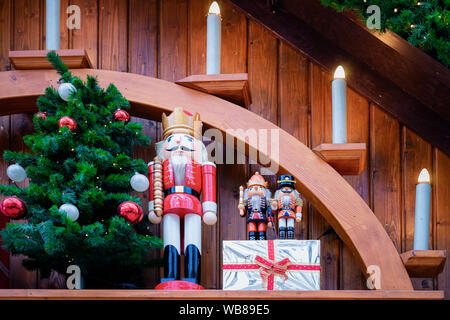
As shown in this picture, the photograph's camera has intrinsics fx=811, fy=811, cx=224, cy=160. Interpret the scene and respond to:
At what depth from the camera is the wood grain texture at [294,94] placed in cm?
250

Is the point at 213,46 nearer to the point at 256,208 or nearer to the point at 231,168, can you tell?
the point at 231,168

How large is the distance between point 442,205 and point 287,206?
20.3 inches

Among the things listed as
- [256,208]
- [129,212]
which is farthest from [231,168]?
[129,212]

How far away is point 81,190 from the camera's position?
2.04m

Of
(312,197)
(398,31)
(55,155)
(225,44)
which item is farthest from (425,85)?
(55,155)

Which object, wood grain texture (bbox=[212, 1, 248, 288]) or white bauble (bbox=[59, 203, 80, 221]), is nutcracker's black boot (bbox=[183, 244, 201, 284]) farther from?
white bauble (bbox=[59, 203, 80, 221])

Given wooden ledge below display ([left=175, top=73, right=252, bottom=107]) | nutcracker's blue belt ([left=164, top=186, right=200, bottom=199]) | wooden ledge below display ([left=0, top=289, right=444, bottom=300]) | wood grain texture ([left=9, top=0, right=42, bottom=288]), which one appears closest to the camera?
wooden ledge below display ([left=0, top=289, right=444, bottom=300])

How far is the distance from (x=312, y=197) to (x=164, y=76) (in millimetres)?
642

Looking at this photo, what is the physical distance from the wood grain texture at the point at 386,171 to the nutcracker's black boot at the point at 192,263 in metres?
0.58

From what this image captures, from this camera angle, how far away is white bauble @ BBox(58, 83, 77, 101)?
2.20 metres

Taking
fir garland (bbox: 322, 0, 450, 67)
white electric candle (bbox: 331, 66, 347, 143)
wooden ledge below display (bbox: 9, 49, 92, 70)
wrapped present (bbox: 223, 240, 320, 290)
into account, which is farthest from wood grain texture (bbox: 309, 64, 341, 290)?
wooden ledge below display (bbox: 9, 49, 92, 70)

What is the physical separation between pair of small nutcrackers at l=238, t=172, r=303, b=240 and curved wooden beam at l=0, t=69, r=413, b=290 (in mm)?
73

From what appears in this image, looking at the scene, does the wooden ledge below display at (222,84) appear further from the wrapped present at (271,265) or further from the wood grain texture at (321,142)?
the wrapped present at (271,265)
